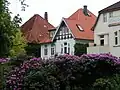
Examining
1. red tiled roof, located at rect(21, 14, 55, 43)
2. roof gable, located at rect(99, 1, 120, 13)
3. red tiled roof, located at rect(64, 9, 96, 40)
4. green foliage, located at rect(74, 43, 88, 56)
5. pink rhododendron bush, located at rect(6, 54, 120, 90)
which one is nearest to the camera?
pink rhododendron bush, located at rect(6, 54, 120, 90)

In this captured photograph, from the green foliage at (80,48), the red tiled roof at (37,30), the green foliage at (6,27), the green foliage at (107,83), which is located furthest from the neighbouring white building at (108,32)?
the green foliage at (107,83)

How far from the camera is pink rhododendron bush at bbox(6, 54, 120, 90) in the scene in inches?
717

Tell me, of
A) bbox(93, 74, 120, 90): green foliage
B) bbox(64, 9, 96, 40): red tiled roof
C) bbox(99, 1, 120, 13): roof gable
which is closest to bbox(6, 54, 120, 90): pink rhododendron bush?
bbox(93, 74, 120, 90): green foliage

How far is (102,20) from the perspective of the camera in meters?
52.2

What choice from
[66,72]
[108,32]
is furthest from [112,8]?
[66,72]

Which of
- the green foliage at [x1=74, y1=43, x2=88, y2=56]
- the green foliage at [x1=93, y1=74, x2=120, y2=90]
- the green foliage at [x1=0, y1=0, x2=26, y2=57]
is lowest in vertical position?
the green foliage at [x1=93, y1=74, x2=120, y2=90]

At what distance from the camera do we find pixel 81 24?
222ft

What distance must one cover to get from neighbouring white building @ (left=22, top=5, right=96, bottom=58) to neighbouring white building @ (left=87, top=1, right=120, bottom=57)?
7.61m

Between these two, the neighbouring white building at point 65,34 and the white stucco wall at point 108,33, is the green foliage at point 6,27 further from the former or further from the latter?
the neighbouring white building at point 65,34

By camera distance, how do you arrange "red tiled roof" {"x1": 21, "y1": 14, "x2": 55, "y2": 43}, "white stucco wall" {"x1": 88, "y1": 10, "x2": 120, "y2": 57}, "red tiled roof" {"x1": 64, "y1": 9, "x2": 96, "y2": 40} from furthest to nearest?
"red tiled roof" {"x1": 21, "y1": 14, "x2": 55, "y2": 43} < "red tiled roof" {"x1": 64, "y1": 9, "x2": 96, "y2": 40} < "white stucco wall" {"x1": 88, "y1": 10, "x2": 120, "y2": 57}

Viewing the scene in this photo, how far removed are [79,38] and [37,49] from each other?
10.8 m

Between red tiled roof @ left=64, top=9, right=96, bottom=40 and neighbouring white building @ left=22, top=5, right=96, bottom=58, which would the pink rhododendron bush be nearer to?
neighbouring white building @ left=22, top=5, right=96, bottom=58

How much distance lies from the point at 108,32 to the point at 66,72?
31.8m

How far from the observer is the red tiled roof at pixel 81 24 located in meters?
63.4
